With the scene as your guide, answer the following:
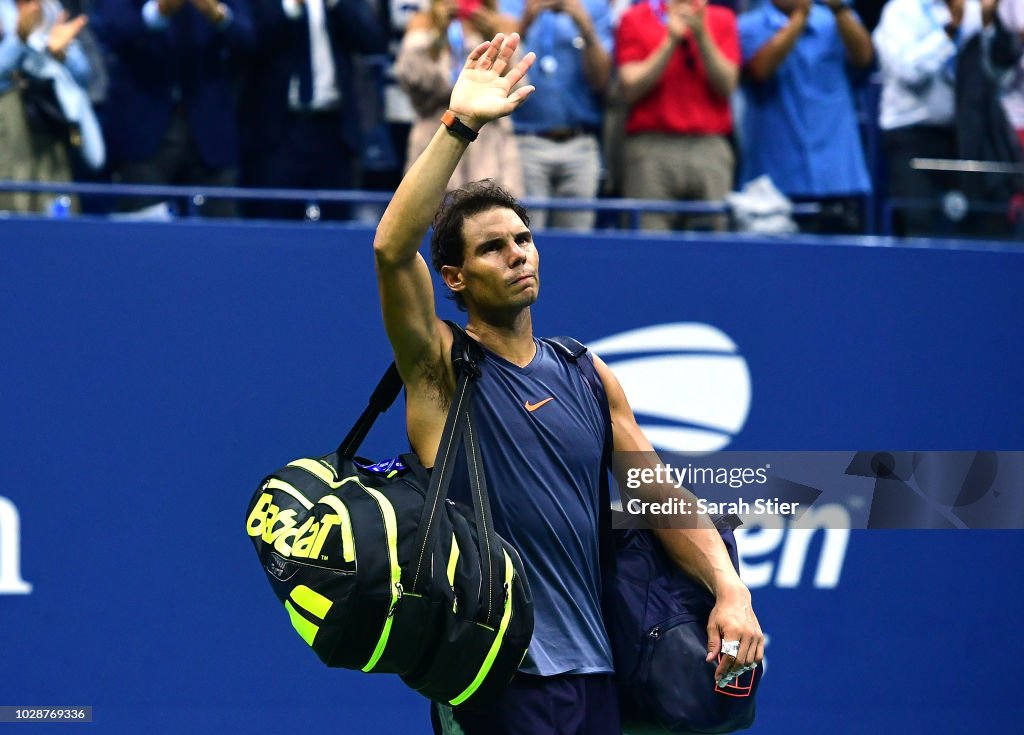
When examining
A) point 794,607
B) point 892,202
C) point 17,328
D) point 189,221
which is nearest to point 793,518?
point 794,607

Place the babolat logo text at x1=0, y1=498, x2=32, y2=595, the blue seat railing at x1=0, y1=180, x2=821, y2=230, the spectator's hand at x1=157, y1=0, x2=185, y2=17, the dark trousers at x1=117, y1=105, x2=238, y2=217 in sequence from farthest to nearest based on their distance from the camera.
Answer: the dark trousers at x1=117, y1=105, x2=238, y2=217, the spectator's hand at x1=157, y1=0, x2=185, y2=17, the blue seat railing at x1=0, y1=180, x2=821, y2=230, the babolat logo text at x1=0, y1=498, x2=32, y2=595

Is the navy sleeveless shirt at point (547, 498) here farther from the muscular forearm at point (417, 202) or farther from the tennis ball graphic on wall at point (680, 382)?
the tennis ball graphic on wall at point (680, 382)

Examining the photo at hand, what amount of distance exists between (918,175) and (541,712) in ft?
14.5

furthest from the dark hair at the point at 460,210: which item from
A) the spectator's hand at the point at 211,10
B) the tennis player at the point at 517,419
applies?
the spectator's hand at the point at 211,10

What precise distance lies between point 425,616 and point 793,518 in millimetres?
3088

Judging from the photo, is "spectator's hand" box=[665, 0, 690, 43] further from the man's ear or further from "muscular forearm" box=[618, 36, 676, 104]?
the man's ear

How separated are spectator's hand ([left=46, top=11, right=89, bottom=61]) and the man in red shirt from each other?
7.74ft

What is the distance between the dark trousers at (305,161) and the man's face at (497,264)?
3.02m

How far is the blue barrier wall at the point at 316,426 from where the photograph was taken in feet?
18.8

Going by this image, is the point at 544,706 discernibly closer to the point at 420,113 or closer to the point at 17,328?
the point at 17,328

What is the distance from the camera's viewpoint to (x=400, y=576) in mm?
3385

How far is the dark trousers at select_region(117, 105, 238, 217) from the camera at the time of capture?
6766 millimetres

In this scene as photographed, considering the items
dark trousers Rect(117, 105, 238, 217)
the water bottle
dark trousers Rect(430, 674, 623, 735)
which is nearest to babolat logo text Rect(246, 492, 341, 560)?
dark trousers Rect(430, 674, 623, 735)

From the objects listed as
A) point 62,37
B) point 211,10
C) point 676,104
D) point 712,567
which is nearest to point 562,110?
point 676,104
